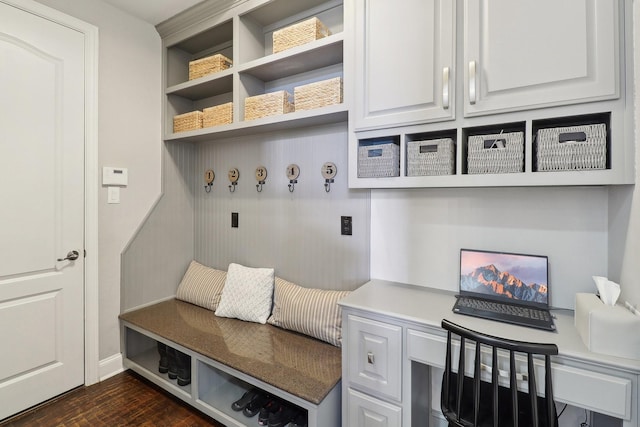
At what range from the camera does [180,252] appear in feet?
8.95

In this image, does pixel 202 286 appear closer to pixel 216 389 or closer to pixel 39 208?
pixel 216 389

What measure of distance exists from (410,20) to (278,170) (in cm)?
130

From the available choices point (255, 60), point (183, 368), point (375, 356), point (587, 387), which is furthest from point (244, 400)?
point (255, 60)

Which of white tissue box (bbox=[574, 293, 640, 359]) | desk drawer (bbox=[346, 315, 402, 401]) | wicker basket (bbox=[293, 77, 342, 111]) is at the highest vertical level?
wicker basket (bbox=[293, 77, 342, 111])

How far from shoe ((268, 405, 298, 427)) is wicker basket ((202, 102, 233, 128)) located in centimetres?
195

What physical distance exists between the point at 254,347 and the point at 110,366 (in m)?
1.33

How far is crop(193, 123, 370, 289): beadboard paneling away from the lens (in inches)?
77.4

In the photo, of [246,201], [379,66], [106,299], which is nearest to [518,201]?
[379,66]

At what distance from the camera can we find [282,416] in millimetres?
1674

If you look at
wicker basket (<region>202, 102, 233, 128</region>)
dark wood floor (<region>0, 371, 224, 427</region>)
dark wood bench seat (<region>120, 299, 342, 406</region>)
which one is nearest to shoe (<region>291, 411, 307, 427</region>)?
dark wood bench seat (<region>120, 299, 342, 406</region>)

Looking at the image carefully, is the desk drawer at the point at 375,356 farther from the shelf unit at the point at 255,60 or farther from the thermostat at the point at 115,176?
the thermostat at the point at 115,176

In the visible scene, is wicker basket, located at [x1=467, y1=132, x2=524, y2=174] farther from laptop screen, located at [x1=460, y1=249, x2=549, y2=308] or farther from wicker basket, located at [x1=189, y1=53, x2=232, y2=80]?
wicker basket, located at [x1=189, y1=53, x2=232, y2=80]

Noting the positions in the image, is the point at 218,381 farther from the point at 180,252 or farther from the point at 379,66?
the point at 379,66

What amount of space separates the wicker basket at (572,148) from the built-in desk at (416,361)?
25.1 inches
